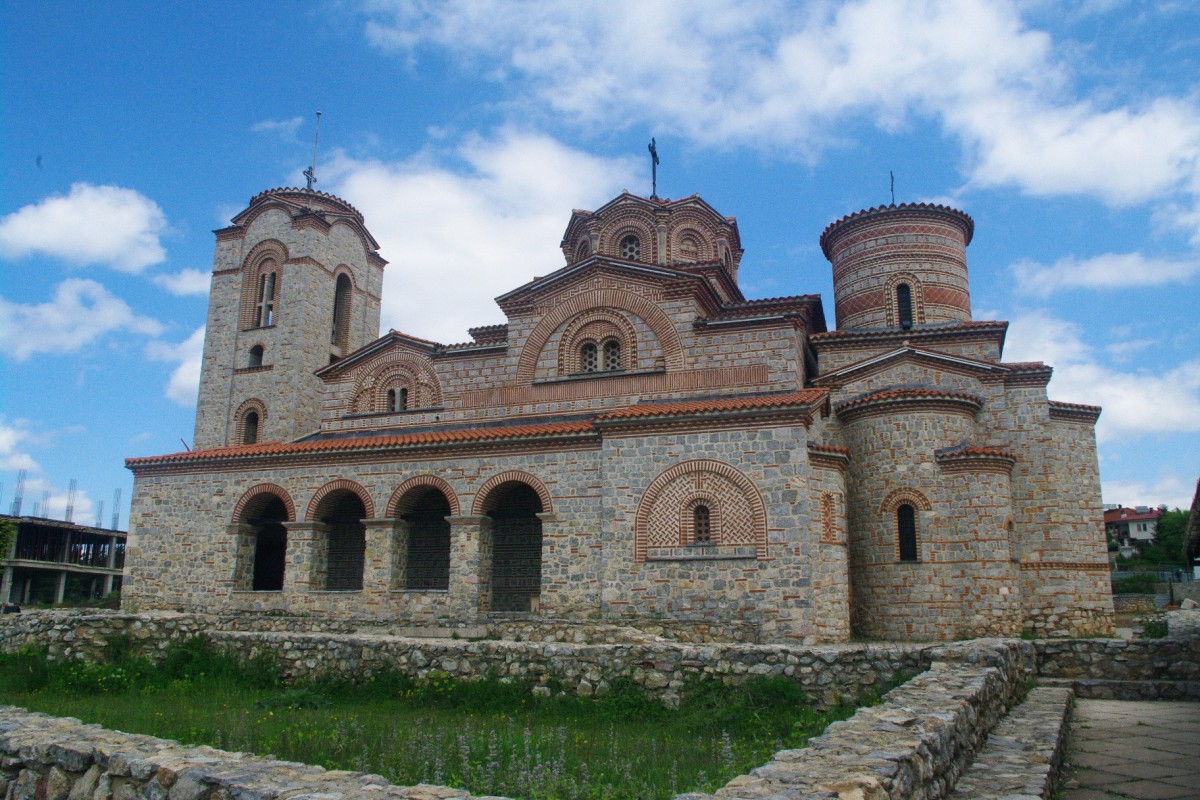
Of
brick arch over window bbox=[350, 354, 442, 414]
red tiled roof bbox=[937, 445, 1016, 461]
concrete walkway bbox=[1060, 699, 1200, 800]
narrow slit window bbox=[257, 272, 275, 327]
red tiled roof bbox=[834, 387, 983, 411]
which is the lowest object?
concrete walkway bbox=[1060, 699, 1200, 800]

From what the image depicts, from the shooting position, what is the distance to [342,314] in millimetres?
22703

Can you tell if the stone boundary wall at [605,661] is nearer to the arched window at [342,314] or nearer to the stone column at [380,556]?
the stone column at [380,556]

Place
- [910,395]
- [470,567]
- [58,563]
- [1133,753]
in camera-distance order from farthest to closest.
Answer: [58,563] → [910,395] → [470,567] → [1133,753]

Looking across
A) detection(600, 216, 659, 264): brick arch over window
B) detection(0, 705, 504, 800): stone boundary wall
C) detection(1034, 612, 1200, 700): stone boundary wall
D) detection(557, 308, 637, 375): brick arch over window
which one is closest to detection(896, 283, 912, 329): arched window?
detection(600, 216, 659, 264): brick arch over window

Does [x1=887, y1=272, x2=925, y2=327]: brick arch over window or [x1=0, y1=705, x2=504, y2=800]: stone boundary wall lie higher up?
[x1=887, y1=272, x2=925, y2=327]: brick arch over window

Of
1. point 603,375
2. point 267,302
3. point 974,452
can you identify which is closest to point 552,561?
point 603,375

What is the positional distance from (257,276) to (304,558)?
8.95 metres

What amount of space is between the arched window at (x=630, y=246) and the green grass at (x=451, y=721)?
12.1 meters

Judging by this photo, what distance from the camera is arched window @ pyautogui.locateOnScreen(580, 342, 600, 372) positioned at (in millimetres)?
16656

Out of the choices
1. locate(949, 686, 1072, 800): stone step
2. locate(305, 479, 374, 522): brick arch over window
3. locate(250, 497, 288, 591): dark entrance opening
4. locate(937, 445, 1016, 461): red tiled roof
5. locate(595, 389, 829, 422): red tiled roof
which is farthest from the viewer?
locate(250, 497, 288, 591): dark entrance opening

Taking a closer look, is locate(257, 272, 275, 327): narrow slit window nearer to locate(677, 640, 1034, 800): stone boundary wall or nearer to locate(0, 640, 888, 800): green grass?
locate(0, 640, 888, 800): green grass

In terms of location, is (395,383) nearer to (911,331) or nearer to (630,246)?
(630,246)

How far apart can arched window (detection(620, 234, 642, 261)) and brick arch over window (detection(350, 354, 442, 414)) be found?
4.98 meters

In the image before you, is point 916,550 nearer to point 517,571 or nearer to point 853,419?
point 853,419
